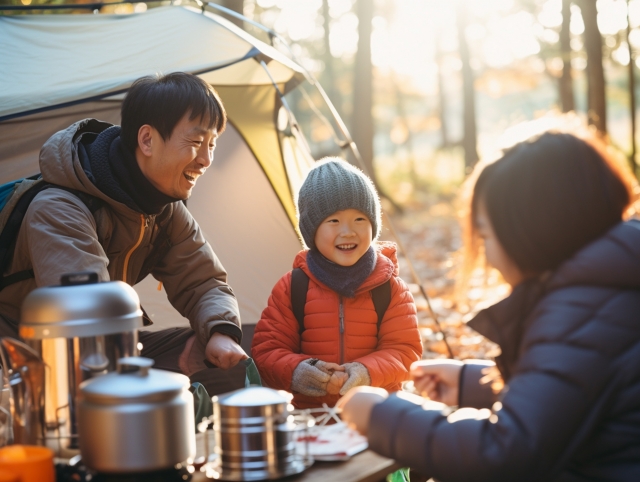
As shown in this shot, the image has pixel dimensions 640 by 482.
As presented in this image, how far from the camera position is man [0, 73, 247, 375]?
7.90ft

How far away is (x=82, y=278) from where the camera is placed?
1517 millimetres

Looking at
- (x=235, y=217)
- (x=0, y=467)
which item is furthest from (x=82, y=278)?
(x=235, y=217)

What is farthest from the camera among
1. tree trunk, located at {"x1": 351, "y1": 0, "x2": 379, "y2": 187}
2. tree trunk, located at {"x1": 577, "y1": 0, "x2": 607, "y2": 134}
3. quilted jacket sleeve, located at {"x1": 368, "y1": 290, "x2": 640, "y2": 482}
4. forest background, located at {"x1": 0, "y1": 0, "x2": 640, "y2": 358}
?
tree trunk, located at {"x1": 351, "y1": 0, "x2": 379, "y2": 187}

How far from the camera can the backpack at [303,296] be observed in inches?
104

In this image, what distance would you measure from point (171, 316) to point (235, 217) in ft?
2.09

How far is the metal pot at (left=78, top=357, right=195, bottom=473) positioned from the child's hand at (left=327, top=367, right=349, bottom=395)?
114 cm

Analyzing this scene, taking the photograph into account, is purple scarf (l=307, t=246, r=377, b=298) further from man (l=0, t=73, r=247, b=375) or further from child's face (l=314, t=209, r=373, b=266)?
man (l=0, t=73, r=247, b=375)

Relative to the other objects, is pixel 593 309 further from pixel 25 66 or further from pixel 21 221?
pixel 25 66

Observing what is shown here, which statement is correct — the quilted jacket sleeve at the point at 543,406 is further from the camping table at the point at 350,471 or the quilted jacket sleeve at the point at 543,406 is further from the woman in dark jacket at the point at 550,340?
the camping table at the point at 350,471

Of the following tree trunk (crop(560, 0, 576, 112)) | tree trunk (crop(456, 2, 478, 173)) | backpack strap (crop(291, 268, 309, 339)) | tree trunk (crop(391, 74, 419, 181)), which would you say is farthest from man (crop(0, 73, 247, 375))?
tree trunk (crop(391, 74, 419, 181))

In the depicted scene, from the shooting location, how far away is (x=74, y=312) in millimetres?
1428

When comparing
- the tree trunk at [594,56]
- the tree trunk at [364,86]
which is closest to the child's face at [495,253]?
the tree trunk at [594,56]

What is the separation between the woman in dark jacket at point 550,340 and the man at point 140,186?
1112 millimetres

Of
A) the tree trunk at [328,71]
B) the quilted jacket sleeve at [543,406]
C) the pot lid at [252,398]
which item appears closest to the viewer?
the quilted jacket sleeve at [543,406]
